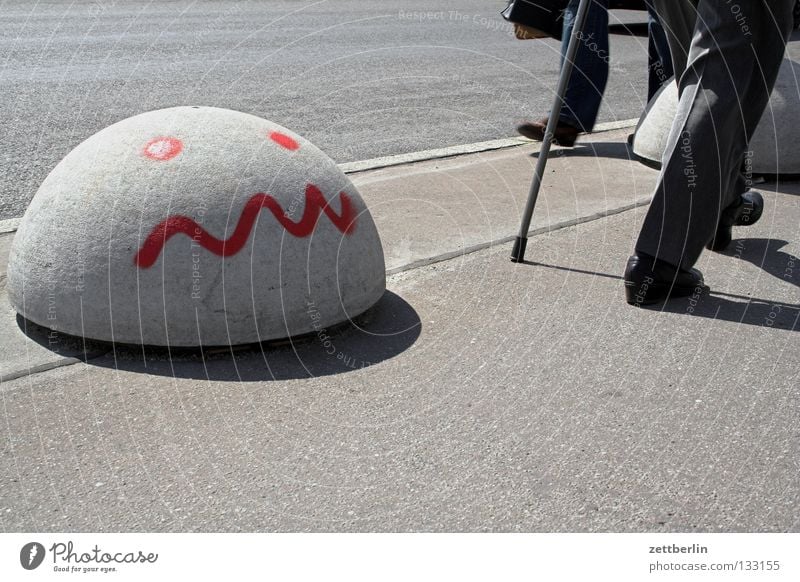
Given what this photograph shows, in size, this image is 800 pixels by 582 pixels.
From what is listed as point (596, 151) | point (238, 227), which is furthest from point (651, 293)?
point (596, 151)

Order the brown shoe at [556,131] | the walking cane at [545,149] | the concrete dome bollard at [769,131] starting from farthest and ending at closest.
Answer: the brown shoe at [556,131] → the concrete dome bollard at [769,131] → the walking cane at [545,149]

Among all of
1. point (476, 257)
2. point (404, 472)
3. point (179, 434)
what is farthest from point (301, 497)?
point (476, 257)

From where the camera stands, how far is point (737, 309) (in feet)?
13.9

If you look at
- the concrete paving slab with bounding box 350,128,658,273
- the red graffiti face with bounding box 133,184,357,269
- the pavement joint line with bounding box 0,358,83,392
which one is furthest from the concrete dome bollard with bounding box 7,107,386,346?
the concrete paving slab with bounding box 350,128,658,273

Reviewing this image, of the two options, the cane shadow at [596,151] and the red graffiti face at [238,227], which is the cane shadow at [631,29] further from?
the red graffiti face at [238,227]

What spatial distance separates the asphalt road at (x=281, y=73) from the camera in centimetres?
750

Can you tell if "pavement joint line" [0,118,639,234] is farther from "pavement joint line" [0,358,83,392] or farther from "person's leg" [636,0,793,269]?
"pavement joint line" [0,358,83,392]

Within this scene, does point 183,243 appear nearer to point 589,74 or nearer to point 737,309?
point 737,309

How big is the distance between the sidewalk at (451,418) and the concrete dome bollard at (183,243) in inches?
5.2

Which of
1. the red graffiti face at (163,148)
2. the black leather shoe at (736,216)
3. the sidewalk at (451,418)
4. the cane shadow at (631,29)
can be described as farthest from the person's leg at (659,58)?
the cane shadow at (631,29)

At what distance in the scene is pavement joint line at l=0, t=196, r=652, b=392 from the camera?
3.48m

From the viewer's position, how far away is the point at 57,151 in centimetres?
670

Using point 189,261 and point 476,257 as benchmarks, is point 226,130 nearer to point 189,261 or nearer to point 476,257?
point 189,261

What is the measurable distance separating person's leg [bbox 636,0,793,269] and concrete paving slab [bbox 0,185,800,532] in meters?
0.29
